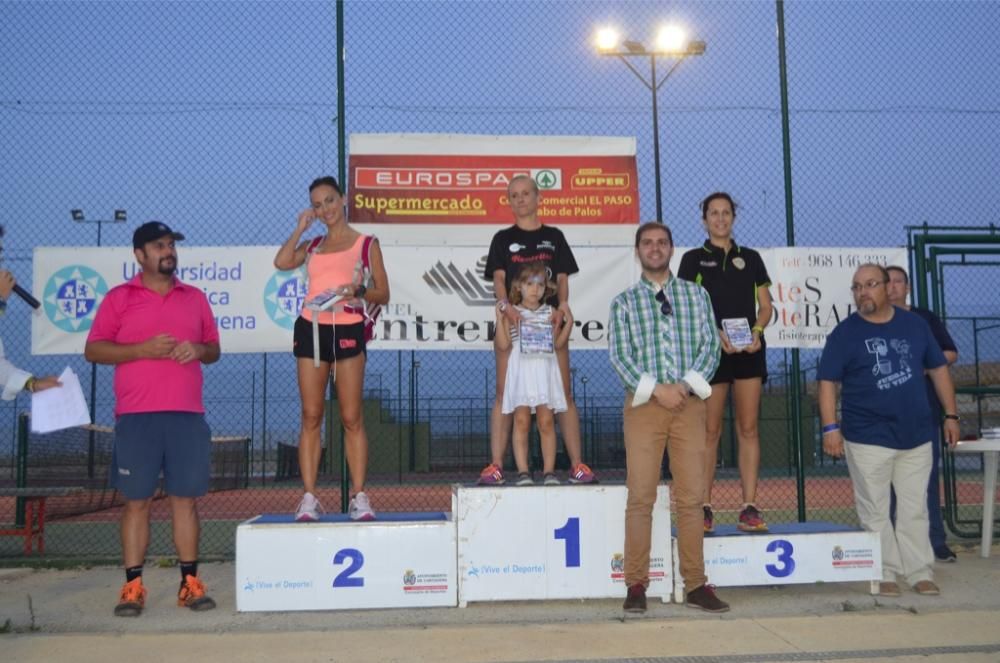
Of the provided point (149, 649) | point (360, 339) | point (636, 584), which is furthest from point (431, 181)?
point (149, 649)

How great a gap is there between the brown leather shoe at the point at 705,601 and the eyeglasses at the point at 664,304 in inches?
55.7

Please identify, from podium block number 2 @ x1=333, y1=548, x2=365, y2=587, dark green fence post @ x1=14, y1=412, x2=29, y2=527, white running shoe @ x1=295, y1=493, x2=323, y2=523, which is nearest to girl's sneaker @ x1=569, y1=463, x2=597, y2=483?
podium block number 2 @ x1=333, y1=548, x2=365, y2=587

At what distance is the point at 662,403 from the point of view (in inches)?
173

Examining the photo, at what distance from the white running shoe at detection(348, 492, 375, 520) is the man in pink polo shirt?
781mm

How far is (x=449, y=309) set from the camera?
21.2ft

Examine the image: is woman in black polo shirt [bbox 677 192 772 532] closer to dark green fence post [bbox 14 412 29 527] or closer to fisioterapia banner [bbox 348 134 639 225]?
fisioterapia banner [bbox 348 134 639 225]

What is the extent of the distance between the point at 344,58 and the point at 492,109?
1.14 meters

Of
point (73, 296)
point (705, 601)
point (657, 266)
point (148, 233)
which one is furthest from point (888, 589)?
point (73, 296)

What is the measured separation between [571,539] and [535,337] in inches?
43.9

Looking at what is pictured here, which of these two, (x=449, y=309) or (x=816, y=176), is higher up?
(x=816, y=176)

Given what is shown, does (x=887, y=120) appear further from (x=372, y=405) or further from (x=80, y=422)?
(x=372, y=405)

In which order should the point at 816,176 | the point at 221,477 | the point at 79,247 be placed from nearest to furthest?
the point at 79,247, the point at 816,176, the point at 221,477

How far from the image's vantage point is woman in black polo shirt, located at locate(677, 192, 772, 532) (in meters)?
5.10

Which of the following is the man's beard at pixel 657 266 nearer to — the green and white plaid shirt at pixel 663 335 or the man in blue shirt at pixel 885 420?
the green and white plaid shirt at pixel 663 335
